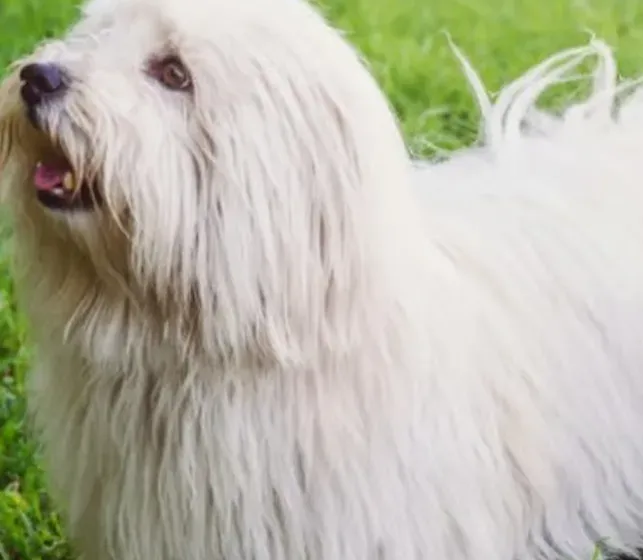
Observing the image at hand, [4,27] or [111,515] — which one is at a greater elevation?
[4,27]

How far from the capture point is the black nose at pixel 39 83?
77.6 inches

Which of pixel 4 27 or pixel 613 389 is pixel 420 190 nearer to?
pixel 613 389

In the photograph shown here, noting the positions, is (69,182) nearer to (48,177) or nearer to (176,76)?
(48,177)

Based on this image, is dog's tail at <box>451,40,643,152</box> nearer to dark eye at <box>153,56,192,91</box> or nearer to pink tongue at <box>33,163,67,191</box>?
dark eye at <box>153,56,192,91</box>

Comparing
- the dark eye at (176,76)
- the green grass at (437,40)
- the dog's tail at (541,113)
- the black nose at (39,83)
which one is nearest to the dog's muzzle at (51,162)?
the black nose at (39,83)

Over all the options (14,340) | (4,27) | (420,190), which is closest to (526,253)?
(420,190)

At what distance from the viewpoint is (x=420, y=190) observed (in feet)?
8.68

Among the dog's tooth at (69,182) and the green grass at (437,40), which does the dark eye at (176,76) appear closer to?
the dog's tooth at (69,182)

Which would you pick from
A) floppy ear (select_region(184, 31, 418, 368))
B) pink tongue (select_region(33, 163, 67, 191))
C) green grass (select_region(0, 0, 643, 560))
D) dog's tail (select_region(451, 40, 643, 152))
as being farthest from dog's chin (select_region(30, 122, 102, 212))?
green grass (select_region(0, 0, 643, 560))

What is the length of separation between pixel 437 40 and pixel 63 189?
9.84 ft

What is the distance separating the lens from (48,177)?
6.70 ft

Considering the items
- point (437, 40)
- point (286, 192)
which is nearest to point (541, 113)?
point (286, 192)

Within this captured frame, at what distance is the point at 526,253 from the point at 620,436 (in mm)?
368

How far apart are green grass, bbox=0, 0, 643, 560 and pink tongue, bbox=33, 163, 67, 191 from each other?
1234mm
